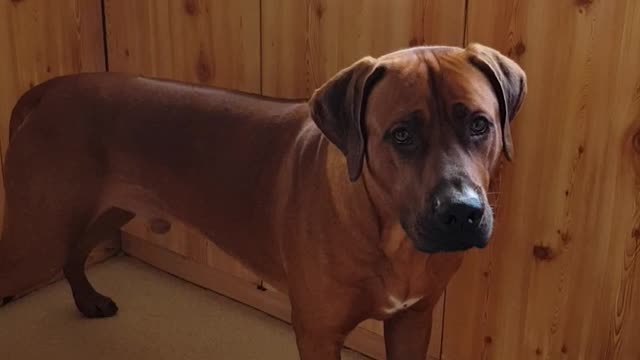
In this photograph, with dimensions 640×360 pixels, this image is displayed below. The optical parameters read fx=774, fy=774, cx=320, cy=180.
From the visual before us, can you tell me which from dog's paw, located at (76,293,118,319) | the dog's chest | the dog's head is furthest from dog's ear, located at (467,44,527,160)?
dog's paw, located at (76,293,118,319)

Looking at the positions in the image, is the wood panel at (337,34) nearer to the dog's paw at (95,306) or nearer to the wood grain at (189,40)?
the wood grain at (189,40)

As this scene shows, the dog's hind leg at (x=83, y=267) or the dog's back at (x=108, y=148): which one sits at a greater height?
the dog's back at (x=108, y=148)

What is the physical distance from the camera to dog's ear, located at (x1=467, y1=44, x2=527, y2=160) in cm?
148

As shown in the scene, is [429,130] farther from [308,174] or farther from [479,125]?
[308,174]

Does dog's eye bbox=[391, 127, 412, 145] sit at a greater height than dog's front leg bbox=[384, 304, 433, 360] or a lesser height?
greater

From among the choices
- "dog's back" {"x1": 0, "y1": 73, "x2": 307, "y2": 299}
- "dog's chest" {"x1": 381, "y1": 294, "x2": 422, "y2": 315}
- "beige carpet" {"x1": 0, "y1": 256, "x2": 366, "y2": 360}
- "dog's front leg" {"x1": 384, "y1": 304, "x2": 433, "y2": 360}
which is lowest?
"beige carpet" {"x1": 0, "y1": 256, "x2": 366, "y2": 360}

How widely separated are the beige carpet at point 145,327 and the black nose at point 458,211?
116 cm

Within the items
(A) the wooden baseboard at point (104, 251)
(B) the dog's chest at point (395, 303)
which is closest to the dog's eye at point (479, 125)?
(B) the dog's chest at point (395, 303)

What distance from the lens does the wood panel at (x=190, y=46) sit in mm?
2377

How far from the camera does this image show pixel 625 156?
1.72 meters

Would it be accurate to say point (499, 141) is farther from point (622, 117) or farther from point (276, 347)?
point (276, 347)

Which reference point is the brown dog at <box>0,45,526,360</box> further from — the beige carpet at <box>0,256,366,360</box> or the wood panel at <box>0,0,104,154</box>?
the wood panel at <box>0,0,104,154</box>

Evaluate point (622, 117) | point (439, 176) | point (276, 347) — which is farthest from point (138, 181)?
point (622, 117)

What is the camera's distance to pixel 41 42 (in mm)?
2586
